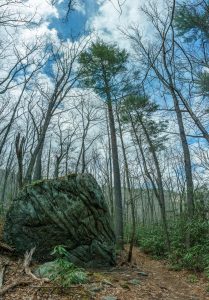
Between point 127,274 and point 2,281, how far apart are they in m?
3.48

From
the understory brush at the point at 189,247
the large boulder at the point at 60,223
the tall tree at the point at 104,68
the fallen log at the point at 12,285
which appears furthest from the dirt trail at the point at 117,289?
the tall tree at the point at 104,68

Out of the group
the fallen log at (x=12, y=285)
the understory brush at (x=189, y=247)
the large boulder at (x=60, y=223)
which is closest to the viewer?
the fallen log at (x=12, y=285)

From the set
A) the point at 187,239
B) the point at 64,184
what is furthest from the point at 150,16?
the point at 187,239

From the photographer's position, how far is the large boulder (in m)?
8.20

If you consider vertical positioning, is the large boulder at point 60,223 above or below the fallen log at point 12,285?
above

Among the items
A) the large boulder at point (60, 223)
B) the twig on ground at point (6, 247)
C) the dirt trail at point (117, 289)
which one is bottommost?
the dirt trail at point (117, 289)

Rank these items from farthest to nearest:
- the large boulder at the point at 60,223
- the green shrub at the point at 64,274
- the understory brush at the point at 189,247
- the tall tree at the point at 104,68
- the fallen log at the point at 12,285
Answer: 1. the tall tree at the point at 104,68
2. the understory brush at the point at 189,247
3. the large boulder at the point at 60,223
4. the green shrub at the point at 64,274
5. the fallen log at the point at 12,285

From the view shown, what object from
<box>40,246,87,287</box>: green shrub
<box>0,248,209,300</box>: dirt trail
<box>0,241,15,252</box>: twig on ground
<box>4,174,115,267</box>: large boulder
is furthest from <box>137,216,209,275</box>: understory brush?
<box>0,241,15,252</box>: twig on ground

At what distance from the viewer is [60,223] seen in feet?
27.5

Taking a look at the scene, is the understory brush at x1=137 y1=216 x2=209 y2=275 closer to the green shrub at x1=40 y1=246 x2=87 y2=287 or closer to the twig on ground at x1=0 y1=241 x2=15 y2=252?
the green shrub at x1=40 y1=246 x2=87 y2=287

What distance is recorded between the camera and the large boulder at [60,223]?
8203 mm

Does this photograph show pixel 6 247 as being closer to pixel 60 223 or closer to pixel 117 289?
pixel 60 223

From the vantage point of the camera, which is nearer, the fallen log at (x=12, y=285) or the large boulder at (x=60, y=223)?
the fallen log at (x=12, y=285)

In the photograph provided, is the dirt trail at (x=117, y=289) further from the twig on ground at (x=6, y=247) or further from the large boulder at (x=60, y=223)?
the large boulder at (x=60, y=223)
